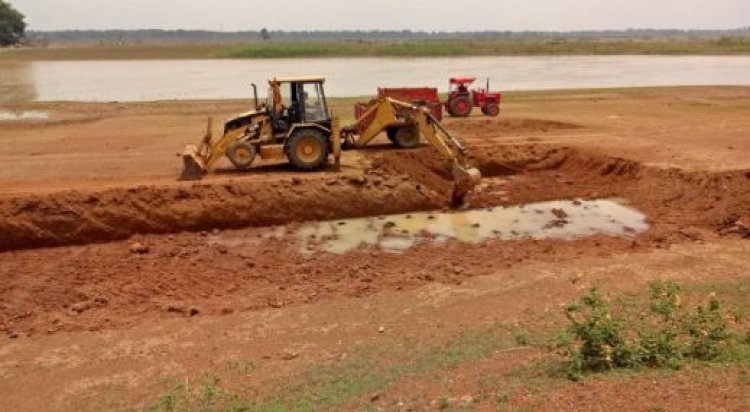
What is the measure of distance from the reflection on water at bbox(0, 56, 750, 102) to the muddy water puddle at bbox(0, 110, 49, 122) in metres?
5.82

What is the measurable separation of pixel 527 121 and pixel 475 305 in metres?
15.3

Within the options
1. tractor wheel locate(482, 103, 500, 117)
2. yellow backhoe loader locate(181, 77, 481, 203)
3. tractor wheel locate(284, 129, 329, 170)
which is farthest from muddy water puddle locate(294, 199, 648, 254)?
tractor wheel locate(482, 103, 500, 117)

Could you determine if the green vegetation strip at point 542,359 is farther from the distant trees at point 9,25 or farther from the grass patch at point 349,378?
the distant trees at point 9,25

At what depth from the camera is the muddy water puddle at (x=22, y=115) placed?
92.0 feet

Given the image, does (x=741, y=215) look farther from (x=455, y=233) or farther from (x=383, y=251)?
(x=383, y=251)

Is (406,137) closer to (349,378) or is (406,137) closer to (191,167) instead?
(191,167)

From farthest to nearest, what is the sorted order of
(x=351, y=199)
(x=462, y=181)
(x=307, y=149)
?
1. (x=307, y=149)
2. (x=462, y=181)
3. (x=351, y=199)

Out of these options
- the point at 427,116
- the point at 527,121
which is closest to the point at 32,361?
the point at 427,116

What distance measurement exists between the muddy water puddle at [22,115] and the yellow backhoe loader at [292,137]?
1484 cm

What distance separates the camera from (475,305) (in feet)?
34.6

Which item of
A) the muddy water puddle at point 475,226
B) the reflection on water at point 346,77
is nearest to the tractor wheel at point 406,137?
the muddy water puddle at point 475,226

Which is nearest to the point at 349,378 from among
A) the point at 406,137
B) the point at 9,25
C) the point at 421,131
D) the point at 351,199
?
the point at 351,199

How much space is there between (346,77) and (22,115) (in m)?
25.5

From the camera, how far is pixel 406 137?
63.2ft
